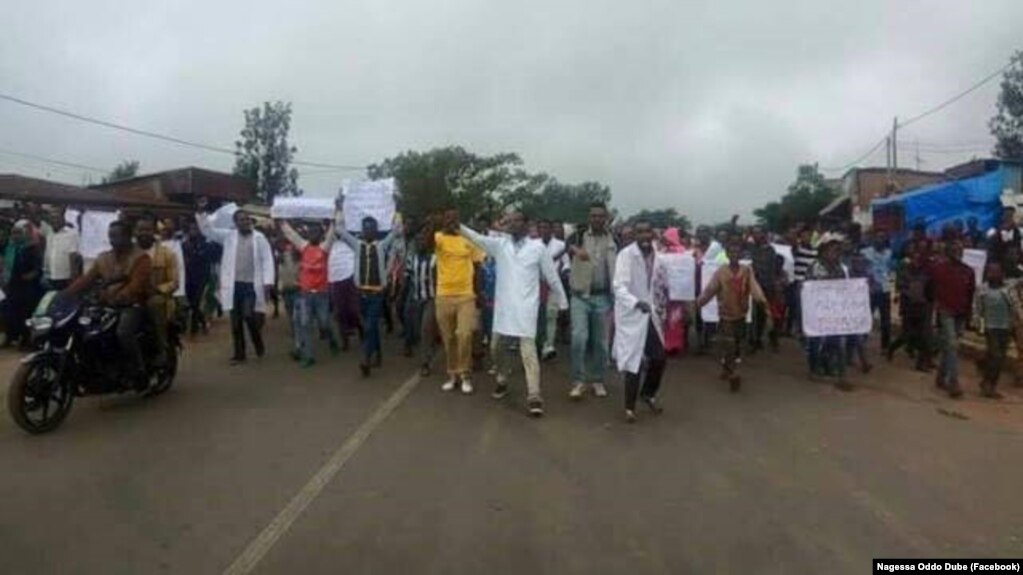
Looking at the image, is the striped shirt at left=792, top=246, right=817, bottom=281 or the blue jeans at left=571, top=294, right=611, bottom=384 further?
the striped shirt at left=792, top=246, right=817, bottom=281

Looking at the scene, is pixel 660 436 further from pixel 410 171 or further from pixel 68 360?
pixel 410 171

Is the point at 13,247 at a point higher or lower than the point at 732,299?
higher

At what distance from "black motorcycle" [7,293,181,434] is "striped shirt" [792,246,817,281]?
31.8 ft

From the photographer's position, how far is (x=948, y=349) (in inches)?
442

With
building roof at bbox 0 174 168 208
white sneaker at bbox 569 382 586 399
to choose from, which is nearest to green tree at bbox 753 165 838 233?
building roof at bbox 0 174 168 208

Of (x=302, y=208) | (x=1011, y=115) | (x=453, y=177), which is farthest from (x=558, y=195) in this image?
(x=302, y=208)

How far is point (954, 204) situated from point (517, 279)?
40.4 feet

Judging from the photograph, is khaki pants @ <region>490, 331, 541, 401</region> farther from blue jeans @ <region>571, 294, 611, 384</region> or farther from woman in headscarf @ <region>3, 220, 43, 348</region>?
woman in headscarf @ <region>3, 220, 43, 348</region>

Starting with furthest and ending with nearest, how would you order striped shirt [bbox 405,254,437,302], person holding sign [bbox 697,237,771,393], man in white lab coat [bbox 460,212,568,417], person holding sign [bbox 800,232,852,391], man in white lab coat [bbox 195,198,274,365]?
man in white lab coat [bbox 195,198,274,365] → striped shirt [bbox 405,254,437,302] → person holding sign [bbox 800,232,852,391] → person holding sign [bbox 697,237,771,393] → man in white lab coat [bbox 460,212,568,417]

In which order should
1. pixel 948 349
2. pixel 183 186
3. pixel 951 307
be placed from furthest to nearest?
pixel 183 186 → pixel 951 307 → pixel 948 349

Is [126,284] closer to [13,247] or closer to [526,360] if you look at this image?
[526,360]

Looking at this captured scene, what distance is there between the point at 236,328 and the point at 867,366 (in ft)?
24.9

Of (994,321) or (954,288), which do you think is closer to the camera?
(994,321)

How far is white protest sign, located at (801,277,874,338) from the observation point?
40.0ft
